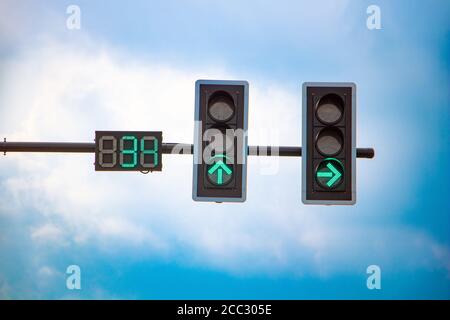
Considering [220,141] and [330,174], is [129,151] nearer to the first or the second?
[220,141]

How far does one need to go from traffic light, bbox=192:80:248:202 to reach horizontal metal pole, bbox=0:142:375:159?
0.55 metres

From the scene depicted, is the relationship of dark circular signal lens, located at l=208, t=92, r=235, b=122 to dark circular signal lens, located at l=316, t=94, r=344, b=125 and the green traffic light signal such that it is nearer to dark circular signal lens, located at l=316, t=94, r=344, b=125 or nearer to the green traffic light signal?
the green traffic light signal

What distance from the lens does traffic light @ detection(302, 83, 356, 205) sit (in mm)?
7566

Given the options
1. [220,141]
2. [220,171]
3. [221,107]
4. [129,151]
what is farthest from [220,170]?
[129,151]

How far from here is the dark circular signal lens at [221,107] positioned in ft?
24.7

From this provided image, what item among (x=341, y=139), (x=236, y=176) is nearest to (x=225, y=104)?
(x=236, y=176)

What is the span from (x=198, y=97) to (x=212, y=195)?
1096mm

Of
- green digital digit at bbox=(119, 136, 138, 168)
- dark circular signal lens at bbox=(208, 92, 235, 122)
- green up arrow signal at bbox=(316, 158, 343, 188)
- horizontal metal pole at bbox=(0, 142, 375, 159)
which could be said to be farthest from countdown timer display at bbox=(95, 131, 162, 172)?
green up arrow signal at bbox=(316, 158, 343, 188)

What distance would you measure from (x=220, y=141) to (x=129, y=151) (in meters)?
1.23

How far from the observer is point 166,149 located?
27.1ft

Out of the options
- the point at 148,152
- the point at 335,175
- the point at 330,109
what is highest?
the point at 330,109

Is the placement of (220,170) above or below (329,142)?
below

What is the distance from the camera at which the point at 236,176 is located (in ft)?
24.9

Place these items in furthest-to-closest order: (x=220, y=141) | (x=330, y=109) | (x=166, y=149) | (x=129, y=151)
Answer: (x=166, y=149), (x=129, y=151), (x=330, y=109), (x=220, y=141)
